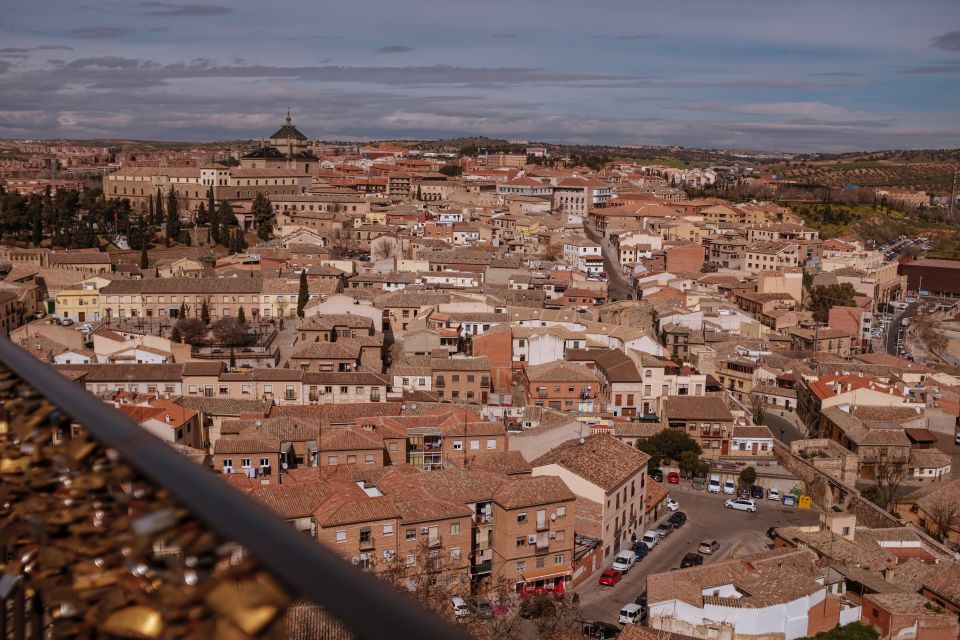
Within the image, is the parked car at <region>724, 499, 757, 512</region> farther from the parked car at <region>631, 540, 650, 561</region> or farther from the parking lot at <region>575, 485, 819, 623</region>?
the parked car at <region>631, 540, 650, 561</region>

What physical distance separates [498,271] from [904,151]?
61.3 meters

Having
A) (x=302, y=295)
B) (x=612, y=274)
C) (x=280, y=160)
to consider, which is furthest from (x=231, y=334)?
(x=280, y=160)

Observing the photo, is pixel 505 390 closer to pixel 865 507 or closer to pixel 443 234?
pixel 865 507

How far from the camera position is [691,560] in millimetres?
8945

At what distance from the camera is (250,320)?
1725 centimetres

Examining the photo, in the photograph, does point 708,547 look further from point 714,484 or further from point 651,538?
point 714,484

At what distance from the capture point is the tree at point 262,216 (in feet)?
83.9

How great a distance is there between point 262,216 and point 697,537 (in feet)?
62.6

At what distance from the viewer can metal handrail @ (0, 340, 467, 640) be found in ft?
1.38

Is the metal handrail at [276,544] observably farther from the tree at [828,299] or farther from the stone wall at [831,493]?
the tree at [828,299]

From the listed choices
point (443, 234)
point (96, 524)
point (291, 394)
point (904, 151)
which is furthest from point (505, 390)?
point (904, 151)

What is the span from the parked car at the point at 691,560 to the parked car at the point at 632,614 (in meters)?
1.42

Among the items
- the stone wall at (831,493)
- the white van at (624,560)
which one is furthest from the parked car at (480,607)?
the stone wall at (831,493)

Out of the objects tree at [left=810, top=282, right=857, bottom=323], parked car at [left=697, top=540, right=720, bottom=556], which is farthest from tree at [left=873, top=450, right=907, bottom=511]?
tree at [left=810, top=282, right=857, bottom=323]
